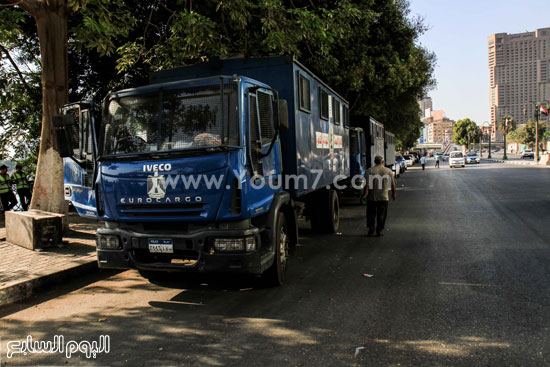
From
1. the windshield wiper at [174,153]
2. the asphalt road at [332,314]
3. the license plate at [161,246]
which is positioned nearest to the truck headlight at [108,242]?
the license plate at [161,246]

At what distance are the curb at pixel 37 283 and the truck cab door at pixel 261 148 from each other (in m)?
3.42

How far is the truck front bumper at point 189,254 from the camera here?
16.5ft

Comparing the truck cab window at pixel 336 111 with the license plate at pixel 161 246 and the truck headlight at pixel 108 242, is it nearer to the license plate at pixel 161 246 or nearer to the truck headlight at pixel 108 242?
the license plate at pixel 161 246

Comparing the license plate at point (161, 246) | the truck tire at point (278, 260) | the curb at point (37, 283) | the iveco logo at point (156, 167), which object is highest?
the iveco logo at point (156, 167)

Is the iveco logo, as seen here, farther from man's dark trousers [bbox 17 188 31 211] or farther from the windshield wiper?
man's dark trousers [bbox 17 188 31 211]

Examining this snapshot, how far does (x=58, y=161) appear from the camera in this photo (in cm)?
951

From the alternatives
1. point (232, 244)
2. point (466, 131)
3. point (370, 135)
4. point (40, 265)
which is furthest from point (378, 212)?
point (466, 131)

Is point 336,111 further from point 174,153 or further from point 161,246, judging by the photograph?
point 161,246

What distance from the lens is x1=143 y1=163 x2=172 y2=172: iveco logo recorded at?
16.5 feet

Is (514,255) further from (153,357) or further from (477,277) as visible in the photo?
(153,357)

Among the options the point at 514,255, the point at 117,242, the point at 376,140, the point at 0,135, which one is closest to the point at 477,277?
the point at 514,255

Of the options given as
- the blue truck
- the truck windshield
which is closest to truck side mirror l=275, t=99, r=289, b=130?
the blue truck

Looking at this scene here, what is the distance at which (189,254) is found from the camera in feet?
17.2

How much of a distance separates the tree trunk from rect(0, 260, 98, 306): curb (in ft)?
9.60
